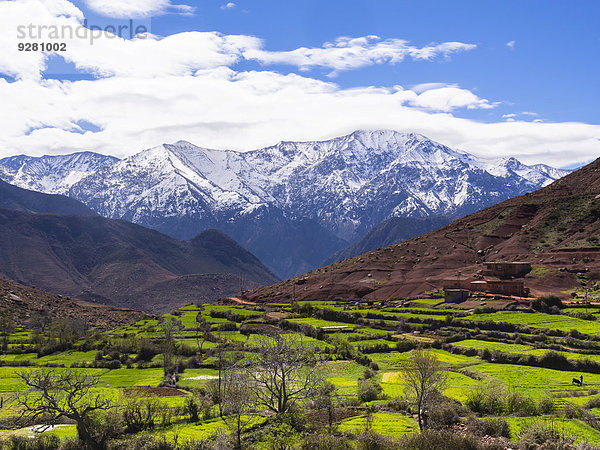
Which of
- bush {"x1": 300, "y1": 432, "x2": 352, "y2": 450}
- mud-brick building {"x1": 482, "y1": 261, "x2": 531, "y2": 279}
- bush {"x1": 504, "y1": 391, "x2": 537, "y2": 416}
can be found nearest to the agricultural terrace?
bush {"x1": 504, "y1": 391, "x2": 537, "y2": 416}

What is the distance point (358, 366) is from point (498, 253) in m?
82.5

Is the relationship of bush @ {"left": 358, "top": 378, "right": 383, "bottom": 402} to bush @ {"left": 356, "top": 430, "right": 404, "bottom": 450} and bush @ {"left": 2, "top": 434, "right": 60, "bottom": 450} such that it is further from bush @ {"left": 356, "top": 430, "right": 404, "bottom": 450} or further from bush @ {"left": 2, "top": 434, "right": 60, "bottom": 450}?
A: bush @ {"left": 2, "top": 434, "right": 60, "bottom": 450}

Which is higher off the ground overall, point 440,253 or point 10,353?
point 440,253

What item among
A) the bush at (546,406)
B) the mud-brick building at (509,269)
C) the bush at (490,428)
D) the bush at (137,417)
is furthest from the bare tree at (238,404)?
the mud-brick building at (509,269)

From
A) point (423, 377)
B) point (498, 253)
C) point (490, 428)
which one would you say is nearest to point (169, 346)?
point (423, 377)

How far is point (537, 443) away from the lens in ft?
113

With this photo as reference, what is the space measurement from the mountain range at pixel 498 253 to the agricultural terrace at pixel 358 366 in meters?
18.2

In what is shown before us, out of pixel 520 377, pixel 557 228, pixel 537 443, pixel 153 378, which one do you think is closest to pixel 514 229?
pixel 557 228

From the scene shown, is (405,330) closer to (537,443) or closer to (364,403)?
(364,403)

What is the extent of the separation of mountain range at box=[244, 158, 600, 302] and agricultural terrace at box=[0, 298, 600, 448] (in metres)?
18.2

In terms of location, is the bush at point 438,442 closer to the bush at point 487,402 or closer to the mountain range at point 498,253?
the bush at point 487,402

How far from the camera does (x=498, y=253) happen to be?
136125 millimetres

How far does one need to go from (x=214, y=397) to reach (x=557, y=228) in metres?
114

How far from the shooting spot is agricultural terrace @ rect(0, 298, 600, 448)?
1622 inches
